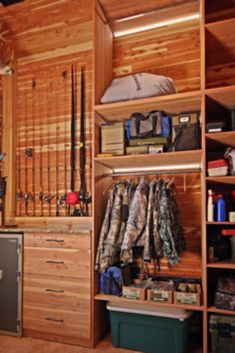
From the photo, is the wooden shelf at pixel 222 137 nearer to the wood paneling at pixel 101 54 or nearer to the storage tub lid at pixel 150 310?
the wood paneling at pixel 101 54

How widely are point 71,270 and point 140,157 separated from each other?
120 cm

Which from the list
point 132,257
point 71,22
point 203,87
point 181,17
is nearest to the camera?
point 203,87

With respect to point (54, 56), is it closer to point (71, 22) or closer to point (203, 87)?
point (71, 22)

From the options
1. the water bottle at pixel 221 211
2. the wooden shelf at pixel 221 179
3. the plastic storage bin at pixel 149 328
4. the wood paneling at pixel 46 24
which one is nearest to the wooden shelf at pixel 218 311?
the plastic storage bin at pixel 149 328

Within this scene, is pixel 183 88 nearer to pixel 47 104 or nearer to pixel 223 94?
pixel 223 94

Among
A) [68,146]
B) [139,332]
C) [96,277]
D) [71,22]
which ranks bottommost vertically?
[139,332]

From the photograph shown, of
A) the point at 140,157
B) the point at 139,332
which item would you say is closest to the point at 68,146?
the point at 140,157

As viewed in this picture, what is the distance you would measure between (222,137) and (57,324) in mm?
2195

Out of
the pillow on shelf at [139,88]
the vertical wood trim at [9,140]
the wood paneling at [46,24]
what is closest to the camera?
the pillow on shelf at [139,88]

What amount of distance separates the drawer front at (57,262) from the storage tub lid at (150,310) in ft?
1.19

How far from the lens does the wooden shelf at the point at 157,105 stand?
8.37ft

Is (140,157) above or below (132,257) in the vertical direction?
above

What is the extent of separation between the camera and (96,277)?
275 cm

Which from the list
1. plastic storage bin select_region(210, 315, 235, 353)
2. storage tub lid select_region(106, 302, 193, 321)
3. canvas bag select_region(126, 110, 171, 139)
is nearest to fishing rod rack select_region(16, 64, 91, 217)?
canvas bag select_region(126, 110, 171, 139)
